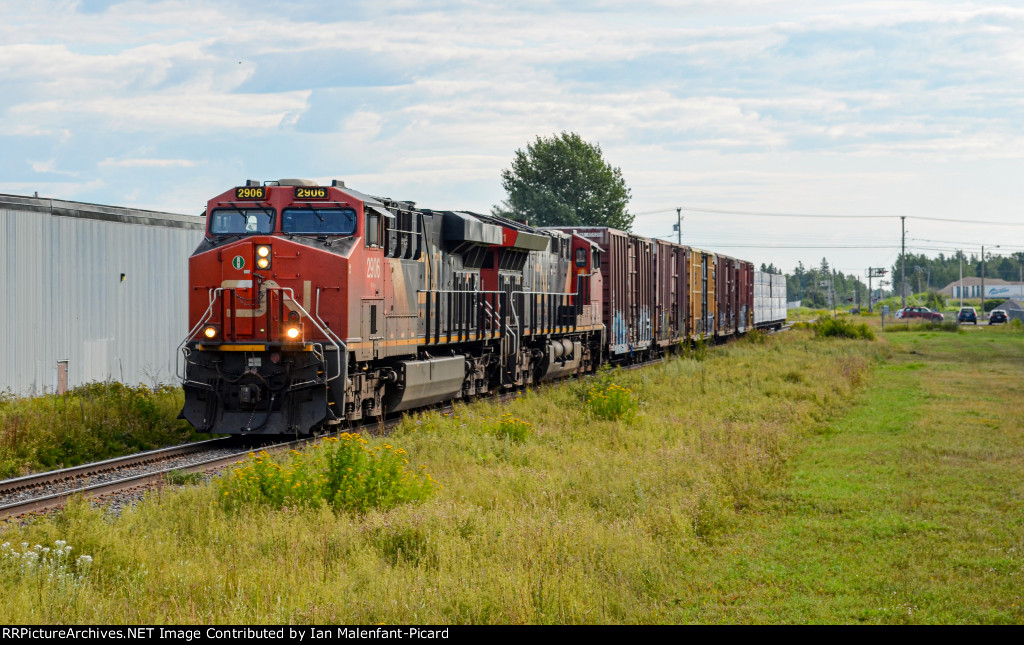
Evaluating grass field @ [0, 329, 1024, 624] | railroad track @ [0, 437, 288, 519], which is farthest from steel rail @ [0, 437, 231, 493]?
grass field @ [0, 329, 1024, 624]

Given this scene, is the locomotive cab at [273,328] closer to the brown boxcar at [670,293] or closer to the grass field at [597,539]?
the grass field at [597,539]

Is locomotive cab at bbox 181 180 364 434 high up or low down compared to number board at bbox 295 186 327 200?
down

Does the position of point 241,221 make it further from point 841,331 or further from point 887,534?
point 841,331

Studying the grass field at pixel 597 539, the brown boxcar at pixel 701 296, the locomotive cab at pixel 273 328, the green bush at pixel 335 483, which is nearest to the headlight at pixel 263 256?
the locomotive cab at pixel 273 328

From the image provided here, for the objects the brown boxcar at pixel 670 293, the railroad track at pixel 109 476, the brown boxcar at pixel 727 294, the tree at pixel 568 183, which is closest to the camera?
the railroad track at pixel 109 476

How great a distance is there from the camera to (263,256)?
1495 cm

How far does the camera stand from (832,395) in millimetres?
21359

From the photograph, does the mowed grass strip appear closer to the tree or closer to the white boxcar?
the white boxcar

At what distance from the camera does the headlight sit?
1491 cm

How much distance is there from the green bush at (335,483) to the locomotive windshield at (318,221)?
5410mm

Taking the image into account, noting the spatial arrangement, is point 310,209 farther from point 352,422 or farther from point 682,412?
point 682,412

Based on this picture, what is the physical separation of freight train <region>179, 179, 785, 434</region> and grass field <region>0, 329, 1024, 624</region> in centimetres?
159

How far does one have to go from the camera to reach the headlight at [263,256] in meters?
14.9
